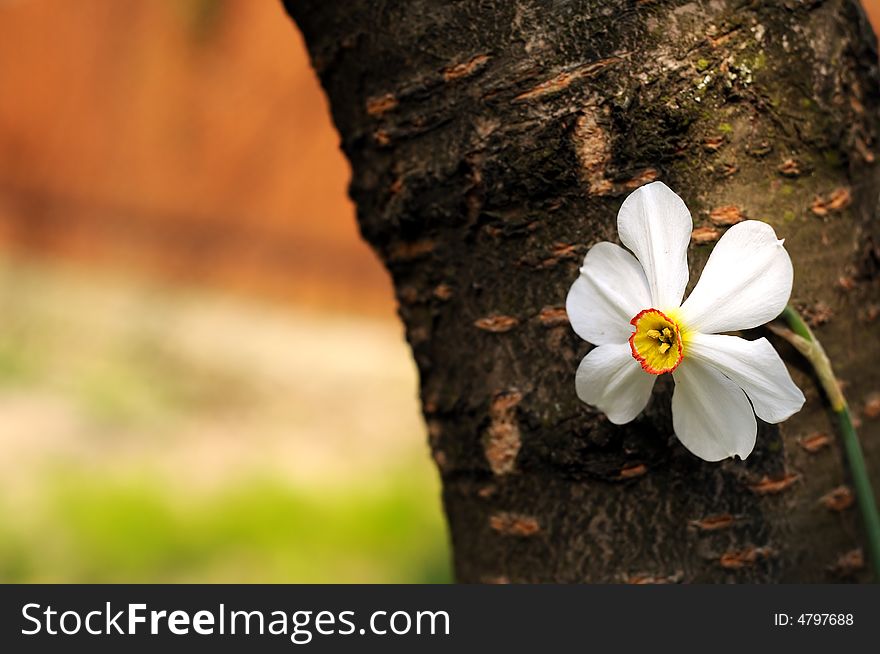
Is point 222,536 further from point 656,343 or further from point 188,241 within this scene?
point 656,343

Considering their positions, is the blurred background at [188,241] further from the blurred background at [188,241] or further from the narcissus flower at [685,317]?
the narcissus flower at [685,317]

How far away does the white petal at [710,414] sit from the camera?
490mm

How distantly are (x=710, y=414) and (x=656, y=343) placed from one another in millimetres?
52

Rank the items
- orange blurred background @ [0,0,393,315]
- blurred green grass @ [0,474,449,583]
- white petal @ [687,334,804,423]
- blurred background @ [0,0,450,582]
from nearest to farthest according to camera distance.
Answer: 1. white petal @ [687,334,804,423]
2. blurred green grass @ [0,474,449,583]
3. blurred background @ [0,0,450,582]
4. orange blurred background @ [0,0,393,315]

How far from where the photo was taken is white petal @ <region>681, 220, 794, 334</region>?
49 cm

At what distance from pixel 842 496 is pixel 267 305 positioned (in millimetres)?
2804

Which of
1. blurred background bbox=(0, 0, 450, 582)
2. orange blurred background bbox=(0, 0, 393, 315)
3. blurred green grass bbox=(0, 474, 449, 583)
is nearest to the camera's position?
blurred green grass bbox=(0, 474, 449, 583)

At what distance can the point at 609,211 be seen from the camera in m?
0.56

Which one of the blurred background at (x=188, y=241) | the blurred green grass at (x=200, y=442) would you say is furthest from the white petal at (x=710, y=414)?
the blurred background at (x=188, y=241)

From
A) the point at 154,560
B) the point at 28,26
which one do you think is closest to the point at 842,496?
the point at 154,560

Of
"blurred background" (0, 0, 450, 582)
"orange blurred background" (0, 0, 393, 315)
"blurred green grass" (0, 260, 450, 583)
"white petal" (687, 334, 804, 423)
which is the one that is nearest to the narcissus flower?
"white petal" (687, 334, 804, 423)

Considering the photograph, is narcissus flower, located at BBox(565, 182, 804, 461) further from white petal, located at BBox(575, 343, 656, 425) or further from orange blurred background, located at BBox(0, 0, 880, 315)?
orange blurred background, located at BBox(0, 0, 880, 315)

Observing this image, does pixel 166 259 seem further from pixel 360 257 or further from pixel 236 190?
pixel 360 257

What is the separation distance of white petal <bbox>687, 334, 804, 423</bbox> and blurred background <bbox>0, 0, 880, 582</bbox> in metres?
2.25
